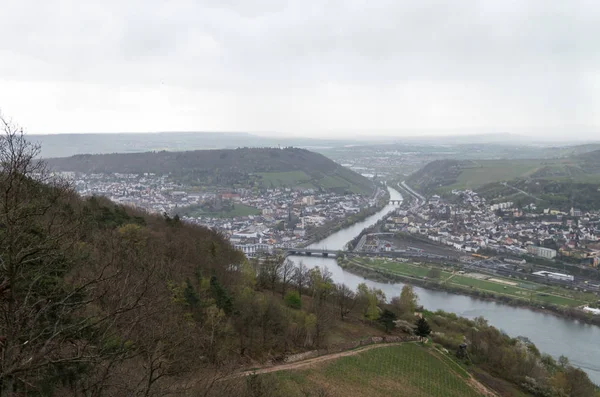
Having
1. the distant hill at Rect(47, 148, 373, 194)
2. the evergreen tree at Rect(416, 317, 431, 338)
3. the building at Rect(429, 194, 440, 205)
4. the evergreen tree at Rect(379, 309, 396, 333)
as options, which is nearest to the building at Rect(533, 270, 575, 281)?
the evergreen tree at Rect(416, 317, 431, 338)

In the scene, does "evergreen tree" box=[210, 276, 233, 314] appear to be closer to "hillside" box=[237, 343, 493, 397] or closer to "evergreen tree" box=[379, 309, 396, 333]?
"hillside" box=[237, 343, 493, 397]

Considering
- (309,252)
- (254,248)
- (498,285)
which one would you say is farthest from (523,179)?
(254,248)

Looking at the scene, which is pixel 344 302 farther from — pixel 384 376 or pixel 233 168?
pixel 233 168

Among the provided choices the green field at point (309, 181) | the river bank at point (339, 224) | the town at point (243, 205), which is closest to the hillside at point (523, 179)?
the green field at point (309, 181)

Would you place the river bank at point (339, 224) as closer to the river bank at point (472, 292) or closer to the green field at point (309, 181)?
the river bank at point (472, 292)

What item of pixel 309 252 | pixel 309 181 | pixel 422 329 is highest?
pixel 309 181

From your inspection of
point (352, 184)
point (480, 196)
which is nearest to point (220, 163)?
point (352, 184)

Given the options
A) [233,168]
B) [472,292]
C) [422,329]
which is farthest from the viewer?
[233,168]
